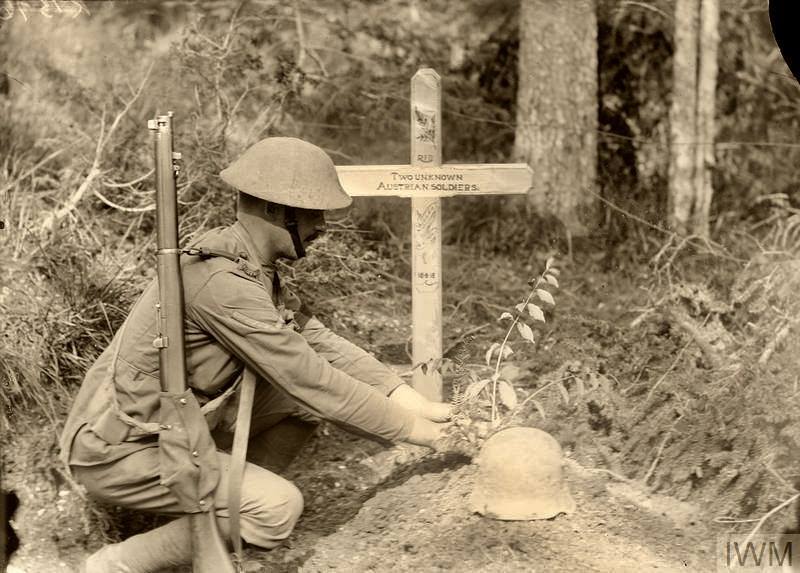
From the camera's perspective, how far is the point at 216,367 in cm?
343

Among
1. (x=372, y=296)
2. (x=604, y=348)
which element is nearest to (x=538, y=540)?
(x=604, y=348)

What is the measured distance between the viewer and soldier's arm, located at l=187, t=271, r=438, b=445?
3287mm

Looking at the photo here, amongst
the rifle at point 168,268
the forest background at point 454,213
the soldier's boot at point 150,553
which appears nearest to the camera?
the rifle at point 168,268

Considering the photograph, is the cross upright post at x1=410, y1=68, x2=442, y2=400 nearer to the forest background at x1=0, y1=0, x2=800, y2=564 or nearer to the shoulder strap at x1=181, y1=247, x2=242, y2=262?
the forest background at x1=0, y1=0, x2=800, y2=564

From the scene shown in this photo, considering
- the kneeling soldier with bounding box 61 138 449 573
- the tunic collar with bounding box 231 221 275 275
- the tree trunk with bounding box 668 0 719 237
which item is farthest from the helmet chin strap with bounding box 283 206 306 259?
the tree trunk with bounding box 668 0 719 237

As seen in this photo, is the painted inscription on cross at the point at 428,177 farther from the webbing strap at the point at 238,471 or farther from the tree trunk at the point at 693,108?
the tree trunk at the point at 693,108

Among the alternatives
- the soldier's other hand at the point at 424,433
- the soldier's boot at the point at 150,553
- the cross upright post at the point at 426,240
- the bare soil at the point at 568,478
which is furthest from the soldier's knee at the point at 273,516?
the cross upright post at the point at 426,240

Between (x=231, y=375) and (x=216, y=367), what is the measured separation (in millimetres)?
108

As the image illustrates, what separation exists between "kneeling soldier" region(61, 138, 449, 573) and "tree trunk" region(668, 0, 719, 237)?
11.8 ft

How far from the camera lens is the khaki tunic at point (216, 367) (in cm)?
330

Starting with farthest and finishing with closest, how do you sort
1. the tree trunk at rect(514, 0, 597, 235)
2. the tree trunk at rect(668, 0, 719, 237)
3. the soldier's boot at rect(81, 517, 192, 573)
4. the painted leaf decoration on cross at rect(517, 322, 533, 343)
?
1. the tree trunk at rect(668, 0, 719, 237)
2. the tree trunk at rect(514, 0, 597, 235)
3. the painted leaf decoration on cross at rect(517, 322, 533, 343)
4. the soldier's boot at rect(81, 517, 192, 573)

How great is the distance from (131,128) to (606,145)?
126 inches

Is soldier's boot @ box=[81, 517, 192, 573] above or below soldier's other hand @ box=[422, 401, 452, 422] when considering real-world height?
below

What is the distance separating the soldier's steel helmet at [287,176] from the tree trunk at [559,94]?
293 centimetres
